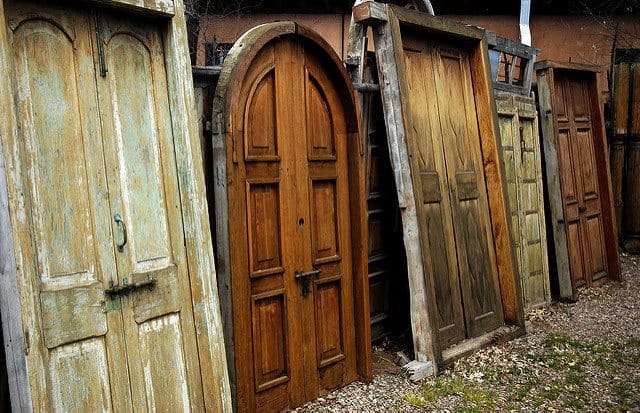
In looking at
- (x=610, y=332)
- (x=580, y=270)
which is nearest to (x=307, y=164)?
(x=610, y=332)

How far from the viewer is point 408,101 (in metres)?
4.95

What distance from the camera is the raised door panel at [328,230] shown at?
433 cm

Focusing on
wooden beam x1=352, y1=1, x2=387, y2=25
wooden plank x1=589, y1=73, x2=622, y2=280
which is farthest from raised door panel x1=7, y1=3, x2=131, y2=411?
wooden plank x1=589, y1=73, x2=622, y2=280

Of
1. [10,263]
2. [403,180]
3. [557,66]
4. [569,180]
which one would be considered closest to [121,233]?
[10,263]

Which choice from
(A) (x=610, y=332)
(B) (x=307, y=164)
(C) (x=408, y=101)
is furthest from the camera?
(A) (x=610, y=332)

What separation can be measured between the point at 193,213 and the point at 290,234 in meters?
1.00

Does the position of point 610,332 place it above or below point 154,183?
below

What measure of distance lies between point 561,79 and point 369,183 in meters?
3.47

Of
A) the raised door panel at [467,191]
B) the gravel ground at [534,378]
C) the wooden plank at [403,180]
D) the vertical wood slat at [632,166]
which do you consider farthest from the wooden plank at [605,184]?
the wooden plank at [403,180]

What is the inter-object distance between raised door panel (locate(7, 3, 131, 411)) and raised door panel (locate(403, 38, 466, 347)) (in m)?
2.65

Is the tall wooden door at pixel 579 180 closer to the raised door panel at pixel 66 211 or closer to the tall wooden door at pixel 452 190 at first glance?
the tall wooden door at pixel 452 190

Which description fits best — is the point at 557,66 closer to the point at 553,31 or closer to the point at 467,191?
the point at 467,191

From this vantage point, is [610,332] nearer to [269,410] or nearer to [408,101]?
[408,101]

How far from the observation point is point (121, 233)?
116 inches
